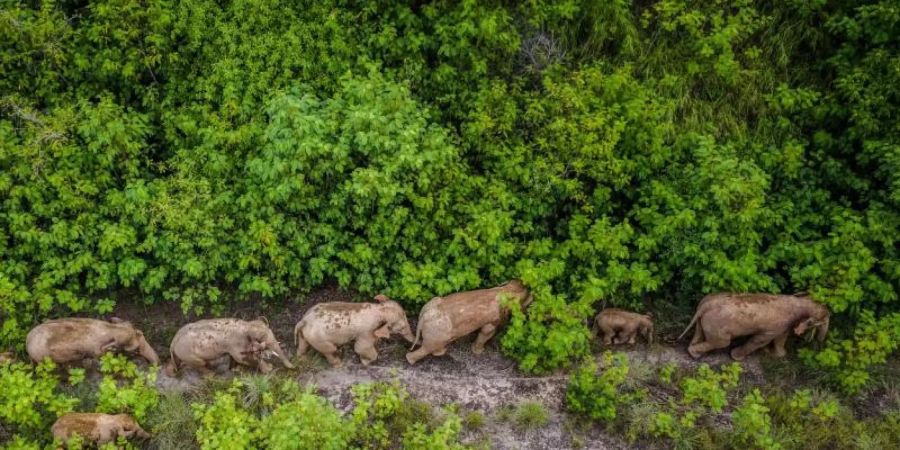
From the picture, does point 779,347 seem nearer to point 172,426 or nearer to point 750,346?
point 750,346

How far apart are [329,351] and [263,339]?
81 cm

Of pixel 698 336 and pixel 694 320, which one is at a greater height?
pixel 694 320

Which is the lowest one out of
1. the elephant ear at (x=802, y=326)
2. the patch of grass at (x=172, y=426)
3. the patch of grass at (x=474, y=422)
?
the patch of grass at (x=474, y=422)

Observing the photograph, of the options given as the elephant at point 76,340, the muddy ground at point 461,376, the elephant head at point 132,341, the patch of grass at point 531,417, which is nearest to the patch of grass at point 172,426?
the muddy ground at point 461,376

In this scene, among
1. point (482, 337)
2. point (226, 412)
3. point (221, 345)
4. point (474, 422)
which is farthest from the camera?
point (482, 337)

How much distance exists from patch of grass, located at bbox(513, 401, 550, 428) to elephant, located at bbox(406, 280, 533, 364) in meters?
1.11

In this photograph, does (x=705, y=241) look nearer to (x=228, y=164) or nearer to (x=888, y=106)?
(x=888, y=106)

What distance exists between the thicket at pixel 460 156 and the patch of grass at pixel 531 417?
2.06 feet

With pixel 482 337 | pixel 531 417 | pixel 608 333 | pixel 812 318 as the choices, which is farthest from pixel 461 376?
pixel 812 318

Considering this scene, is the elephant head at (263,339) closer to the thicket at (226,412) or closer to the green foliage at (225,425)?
the thicket at (226,412)

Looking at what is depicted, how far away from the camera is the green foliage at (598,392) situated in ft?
22.9

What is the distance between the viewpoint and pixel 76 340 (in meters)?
7.21

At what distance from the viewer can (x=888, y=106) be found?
8594 mm

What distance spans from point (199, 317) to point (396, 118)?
3.73m
